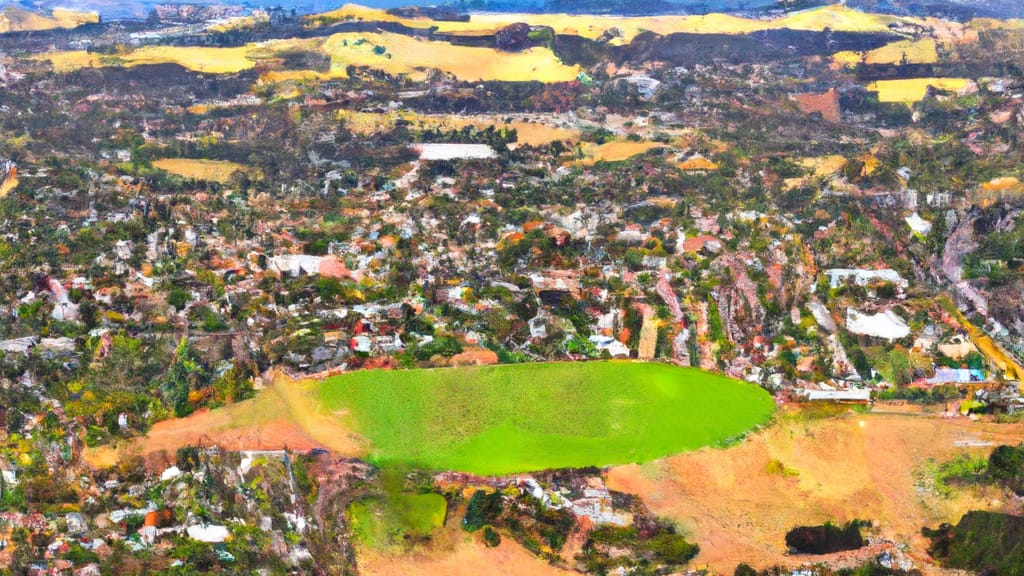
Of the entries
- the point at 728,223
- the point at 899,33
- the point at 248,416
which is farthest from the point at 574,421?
A: the point at 899,33

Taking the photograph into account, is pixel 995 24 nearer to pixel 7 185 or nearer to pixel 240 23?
pixel 240 23

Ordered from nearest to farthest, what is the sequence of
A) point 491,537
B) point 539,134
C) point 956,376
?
point 491,537 → point 956,376 → point 539,134

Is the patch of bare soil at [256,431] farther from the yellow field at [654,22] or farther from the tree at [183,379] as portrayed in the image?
the yellow field at [654,22]

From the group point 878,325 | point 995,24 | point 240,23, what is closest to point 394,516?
point 878,325

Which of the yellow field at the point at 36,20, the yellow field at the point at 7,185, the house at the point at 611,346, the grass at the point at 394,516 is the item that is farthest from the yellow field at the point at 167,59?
the grass at the point at 394,516

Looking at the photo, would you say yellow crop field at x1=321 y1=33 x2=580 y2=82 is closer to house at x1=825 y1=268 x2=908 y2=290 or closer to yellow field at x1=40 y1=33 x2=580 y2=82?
yellow field at x1=40 y1=33 x2=580 y2=82
